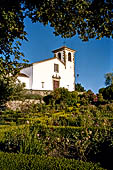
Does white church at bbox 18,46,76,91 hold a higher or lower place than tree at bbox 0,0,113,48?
higher

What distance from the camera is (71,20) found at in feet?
20.2

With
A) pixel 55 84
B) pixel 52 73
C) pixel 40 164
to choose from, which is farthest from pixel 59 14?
pixel 55 84

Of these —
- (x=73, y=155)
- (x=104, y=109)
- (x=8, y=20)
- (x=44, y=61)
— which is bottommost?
(x=73, y=155)

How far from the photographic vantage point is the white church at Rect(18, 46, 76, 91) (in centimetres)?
2512

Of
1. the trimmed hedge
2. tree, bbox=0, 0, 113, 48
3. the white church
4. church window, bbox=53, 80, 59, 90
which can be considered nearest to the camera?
the trimmed hedge

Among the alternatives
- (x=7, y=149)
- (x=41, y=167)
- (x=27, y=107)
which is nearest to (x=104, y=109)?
(x=27, y=107)

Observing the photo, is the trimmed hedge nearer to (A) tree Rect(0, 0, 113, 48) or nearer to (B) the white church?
(A) tree Rect(0, 0, 113, 48)

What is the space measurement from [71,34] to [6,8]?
285 cm

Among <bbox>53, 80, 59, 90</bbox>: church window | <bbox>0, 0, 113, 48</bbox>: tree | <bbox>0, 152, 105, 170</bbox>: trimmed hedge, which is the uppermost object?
<bbox>53, 80, 59, 90</bbox>: church window

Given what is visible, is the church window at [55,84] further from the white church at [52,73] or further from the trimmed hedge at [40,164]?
the trimmed hedge at [40,164]

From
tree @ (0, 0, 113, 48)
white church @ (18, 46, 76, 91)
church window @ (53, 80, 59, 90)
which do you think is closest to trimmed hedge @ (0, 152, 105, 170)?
tree @ (0, 0, 113, 48)

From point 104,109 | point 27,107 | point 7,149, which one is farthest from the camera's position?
point 104,109

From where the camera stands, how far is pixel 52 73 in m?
27.9

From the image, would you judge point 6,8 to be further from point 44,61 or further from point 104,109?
point 44,61
